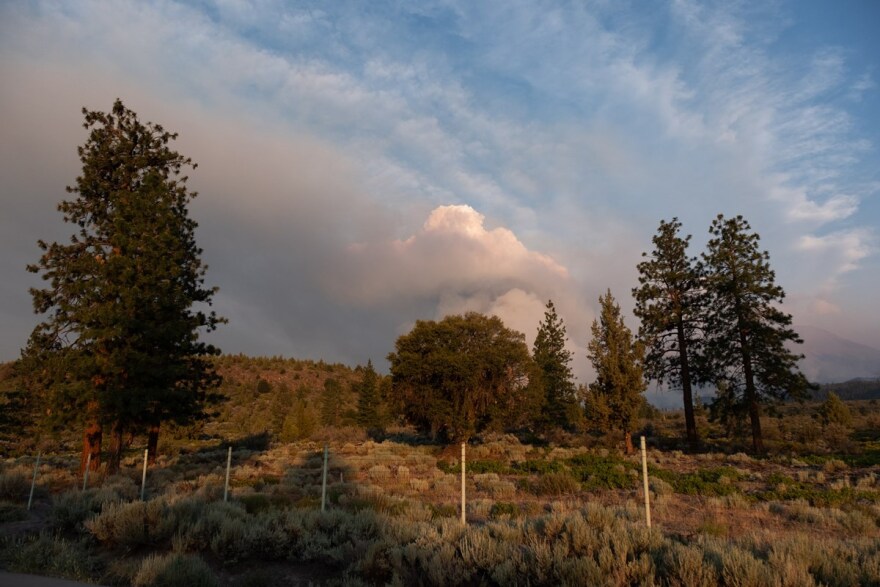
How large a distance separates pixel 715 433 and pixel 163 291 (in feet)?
142

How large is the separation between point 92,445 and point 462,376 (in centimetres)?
1960

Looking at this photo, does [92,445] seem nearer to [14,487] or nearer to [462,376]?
[14,487]

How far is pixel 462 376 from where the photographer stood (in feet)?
106

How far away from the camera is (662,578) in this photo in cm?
657

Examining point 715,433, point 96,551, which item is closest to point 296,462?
point 96,551

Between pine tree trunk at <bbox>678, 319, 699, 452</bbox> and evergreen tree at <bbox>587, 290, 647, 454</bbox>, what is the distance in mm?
3203

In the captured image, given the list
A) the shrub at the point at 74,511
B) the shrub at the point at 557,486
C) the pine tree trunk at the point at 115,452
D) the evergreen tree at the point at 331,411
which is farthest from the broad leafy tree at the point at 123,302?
the evergreen tree at the point at 331,411

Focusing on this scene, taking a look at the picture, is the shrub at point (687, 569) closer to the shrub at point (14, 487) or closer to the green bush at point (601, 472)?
the green bush at point (601, 472)

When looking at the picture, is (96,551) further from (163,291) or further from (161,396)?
(163,291)

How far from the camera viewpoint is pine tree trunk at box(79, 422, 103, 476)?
21656mm

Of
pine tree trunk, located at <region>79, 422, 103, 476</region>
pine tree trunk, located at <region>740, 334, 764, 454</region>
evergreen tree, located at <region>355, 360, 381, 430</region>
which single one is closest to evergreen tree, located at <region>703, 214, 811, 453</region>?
pine tree trunk, located at <region>740, 334, 764, 454</region>

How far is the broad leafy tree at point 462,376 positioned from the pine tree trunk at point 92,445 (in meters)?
16.8

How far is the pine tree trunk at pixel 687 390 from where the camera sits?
33.0 meters

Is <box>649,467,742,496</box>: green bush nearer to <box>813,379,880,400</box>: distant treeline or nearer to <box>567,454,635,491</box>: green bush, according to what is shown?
<box>567,454,635,491</box>: green bush
